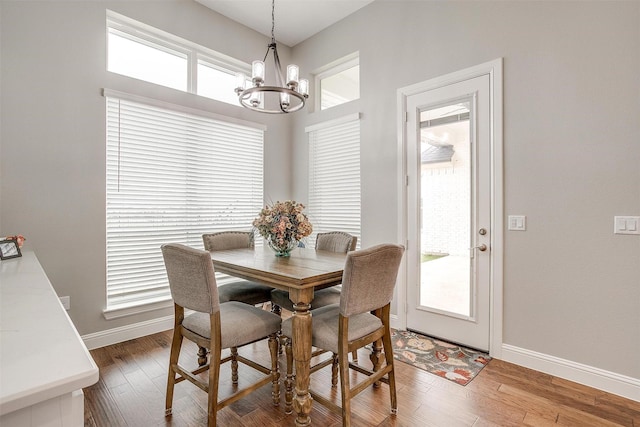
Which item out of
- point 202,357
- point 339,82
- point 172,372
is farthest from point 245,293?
point 339,82

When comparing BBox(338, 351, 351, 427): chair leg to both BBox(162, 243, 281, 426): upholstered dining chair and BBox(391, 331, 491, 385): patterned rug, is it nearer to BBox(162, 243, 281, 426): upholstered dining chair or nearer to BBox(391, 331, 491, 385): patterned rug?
BBox(162, 243, 281, 426): upholstered dining chair

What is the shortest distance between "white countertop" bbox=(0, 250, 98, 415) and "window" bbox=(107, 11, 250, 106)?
8.92 feet

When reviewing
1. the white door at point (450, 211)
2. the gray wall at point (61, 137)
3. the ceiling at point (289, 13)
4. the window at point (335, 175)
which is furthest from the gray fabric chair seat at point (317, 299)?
the ceiling at point (289, 13)

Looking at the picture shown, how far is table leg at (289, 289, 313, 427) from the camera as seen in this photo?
1.71 m

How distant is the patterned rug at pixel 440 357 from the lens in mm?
2367

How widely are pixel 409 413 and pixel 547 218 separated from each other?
170 cm

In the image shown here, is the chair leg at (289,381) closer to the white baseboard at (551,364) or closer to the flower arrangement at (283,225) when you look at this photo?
the flower arrangement at (283,225)

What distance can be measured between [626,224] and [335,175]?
262 centimetres

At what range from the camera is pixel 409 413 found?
1.91 meters

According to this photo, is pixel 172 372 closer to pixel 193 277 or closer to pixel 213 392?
pixel 213 392

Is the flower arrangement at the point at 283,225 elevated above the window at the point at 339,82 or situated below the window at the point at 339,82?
below

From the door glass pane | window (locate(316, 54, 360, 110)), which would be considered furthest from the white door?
window (locate(316, 54, 360, 110))

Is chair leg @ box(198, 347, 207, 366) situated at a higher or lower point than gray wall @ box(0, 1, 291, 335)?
lower

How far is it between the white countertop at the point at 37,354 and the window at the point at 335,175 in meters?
2.94
